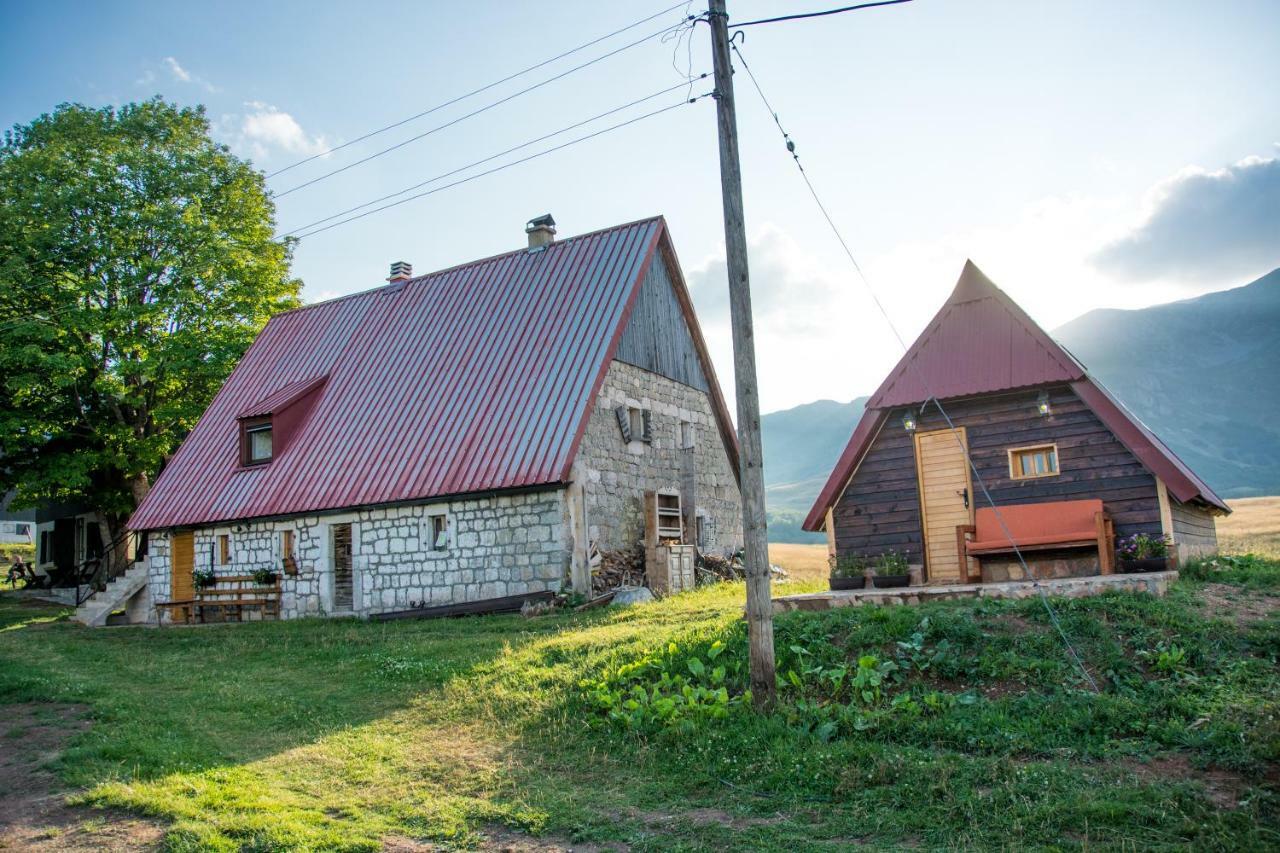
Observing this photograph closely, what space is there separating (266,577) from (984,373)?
A: 15.0 meters

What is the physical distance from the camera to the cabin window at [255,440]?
22031 mm

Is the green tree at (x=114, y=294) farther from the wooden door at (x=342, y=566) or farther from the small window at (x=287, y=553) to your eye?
the wooden door at (x=342, y=566)

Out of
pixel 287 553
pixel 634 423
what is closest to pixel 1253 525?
pixel 634 423

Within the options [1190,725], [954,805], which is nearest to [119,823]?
[954,805]

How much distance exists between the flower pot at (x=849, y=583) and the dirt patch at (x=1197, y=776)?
21.7 ft

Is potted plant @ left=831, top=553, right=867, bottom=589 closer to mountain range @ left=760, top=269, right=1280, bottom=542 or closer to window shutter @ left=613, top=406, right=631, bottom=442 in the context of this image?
window shutter @ left=613, top=406, right=631, bottom=442

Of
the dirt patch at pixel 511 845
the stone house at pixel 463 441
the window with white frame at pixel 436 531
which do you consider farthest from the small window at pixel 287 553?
the dirt patch at pixel 511 845

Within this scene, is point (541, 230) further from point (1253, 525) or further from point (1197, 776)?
point (1253, 525)

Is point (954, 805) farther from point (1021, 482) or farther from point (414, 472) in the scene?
point (414, 472)

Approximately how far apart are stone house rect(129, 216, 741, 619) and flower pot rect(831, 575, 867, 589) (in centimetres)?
502

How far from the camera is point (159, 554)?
22641mm

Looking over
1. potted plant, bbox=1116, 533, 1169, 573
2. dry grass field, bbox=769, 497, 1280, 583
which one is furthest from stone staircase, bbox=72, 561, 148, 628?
potted plant, bbox=1116, 533, 1169, 573

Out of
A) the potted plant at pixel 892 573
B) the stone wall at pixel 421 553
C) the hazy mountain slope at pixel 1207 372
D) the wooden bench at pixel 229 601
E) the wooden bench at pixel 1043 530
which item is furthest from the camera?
the hazy mountain slope at pixel 1207 372

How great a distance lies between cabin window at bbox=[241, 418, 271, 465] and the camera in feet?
72.3
